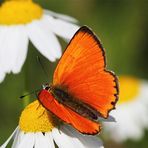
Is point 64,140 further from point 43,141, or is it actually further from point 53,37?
point 53,37

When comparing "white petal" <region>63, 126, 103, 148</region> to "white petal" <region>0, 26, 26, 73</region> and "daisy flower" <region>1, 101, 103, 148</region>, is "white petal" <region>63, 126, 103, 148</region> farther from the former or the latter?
"white petal" <region>0, 26, 26, 73</region>

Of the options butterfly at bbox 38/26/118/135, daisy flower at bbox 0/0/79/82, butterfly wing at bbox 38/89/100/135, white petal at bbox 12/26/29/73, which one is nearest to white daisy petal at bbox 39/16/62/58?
daisy flower at bbox 0/0/79/82

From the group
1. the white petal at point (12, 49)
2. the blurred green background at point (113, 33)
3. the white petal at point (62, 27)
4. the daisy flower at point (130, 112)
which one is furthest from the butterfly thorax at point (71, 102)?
the blurred green background at point (113, 33)

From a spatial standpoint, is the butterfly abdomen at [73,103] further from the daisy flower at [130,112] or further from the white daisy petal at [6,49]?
the daisy flower at [130,112]

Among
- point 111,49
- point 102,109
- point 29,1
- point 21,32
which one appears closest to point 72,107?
point 102,109

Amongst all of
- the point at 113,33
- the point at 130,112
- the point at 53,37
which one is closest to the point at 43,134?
the point at 53,37

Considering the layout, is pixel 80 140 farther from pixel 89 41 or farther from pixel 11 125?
pixel 11 125

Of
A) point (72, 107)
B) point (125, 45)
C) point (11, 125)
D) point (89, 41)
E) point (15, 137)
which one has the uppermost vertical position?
point (89, 41)
